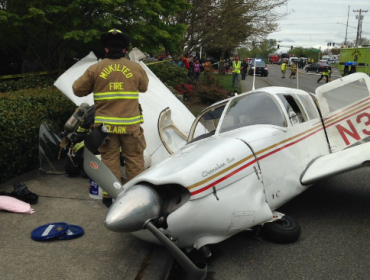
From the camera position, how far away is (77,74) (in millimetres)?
7332

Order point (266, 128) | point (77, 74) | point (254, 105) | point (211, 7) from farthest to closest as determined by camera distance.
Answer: point (211, 7)
point (77, 74)
point (254, 105)
point (266, 128)

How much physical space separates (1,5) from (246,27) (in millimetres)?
14730

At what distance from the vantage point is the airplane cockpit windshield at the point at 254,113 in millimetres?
4938

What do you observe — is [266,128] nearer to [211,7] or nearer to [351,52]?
[211,7]

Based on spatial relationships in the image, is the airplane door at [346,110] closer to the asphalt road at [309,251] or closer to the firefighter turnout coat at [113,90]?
the asphalt road at [309,251]

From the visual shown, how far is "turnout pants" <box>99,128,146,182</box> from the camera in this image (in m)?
5.00

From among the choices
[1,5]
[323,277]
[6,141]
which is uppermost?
[1,5]

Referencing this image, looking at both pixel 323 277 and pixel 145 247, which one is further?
pixel 145 247

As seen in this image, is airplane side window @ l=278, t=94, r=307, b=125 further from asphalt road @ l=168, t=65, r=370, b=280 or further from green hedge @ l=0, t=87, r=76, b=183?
green hedge @ l=0, t=87, r=76, b=183

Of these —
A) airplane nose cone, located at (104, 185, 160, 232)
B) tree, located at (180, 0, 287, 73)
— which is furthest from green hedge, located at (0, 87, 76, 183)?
tree, located at (180, 0, 287, 73)

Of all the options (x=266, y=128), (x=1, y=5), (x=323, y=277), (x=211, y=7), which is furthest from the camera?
(x=211, y=7)

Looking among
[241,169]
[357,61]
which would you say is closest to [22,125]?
[241,169]

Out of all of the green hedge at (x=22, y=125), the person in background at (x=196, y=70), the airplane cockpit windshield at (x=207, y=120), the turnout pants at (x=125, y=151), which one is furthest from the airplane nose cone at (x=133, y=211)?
the person in background at (x=196, y=70)

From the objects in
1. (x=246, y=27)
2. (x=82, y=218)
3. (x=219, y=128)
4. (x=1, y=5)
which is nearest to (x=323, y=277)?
(x=219, y=128)
